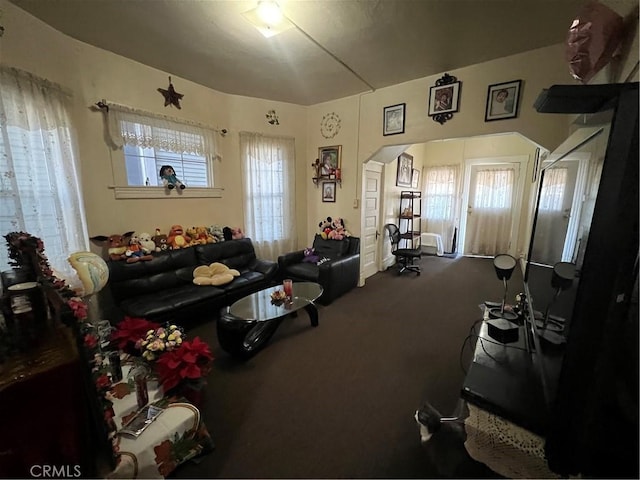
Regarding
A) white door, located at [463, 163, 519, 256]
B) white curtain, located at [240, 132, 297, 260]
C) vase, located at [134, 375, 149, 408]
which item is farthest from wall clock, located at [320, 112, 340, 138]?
vase, located at [134, 375, 149, 408]

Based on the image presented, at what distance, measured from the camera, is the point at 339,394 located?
1.78 m

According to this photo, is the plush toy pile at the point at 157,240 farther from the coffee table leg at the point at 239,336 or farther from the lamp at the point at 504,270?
the lamp at the point at 504,270

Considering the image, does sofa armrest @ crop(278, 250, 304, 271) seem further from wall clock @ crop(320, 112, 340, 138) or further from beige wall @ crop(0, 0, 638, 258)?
wall clock @ crop(320, 112, 340, 138)

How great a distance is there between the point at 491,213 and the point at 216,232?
5.50 m

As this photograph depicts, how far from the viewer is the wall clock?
390cm

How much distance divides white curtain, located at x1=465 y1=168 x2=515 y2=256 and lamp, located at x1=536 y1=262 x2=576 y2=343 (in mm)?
5006

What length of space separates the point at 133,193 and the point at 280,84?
7.23 feet

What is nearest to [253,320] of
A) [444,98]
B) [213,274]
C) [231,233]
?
[213,274]

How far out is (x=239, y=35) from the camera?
7.23 feet

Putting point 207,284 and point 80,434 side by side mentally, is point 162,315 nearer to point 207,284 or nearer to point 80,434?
point 207,284

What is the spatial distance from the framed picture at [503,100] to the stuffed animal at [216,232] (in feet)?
11.4

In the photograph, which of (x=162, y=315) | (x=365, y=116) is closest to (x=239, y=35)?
(x=365, y=116)

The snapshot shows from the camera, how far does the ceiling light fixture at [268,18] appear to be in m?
1.79

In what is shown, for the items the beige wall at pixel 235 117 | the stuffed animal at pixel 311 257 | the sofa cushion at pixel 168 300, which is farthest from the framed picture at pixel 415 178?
the sofa cushion at pixel 168 300
